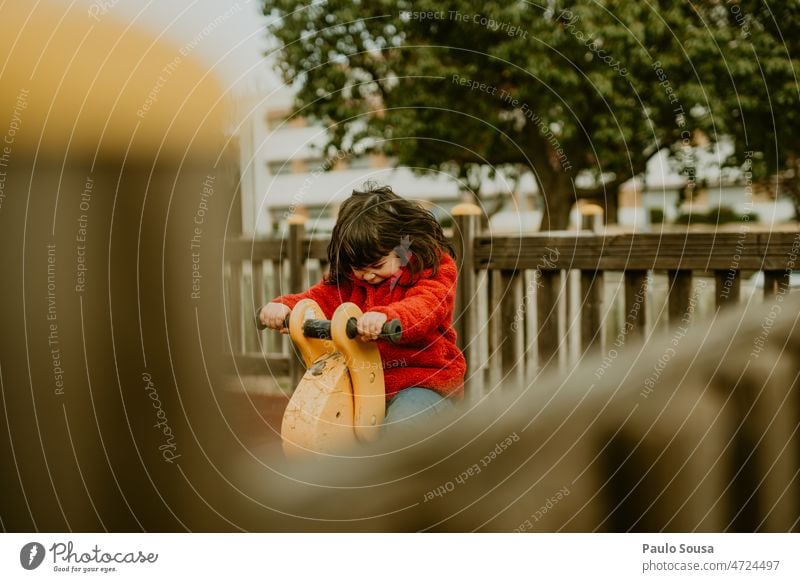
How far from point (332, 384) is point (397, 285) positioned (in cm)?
17

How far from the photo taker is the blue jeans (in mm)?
936

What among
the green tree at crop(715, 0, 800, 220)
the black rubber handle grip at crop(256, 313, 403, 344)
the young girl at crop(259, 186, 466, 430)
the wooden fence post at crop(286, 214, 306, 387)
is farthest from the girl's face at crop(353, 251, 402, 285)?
the green tree at crop(715, 0, 800, 220)

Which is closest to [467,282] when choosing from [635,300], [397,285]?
[635,300]

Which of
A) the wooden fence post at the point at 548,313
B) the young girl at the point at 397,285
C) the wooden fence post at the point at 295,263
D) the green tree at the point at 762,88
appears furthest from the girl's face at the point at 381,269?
the green tree at the point at 762,88

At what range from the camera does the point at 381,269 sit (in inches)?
38.2

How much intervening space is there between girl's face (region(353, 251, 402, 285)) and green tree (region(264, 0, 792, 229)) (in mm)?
237

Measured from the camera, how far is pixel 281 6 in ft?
3.55

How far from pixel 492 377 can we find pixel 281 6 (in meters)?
0.72

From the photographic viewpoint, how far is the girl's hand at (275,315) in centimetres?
93

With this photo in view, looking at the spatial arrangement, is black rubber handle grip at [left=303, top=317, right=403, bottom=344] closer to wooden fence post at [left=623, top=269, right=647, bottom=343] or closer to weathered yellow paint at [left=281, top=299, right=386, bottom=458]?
weathered yellow paint at [left=281, top=299, right=386, bottom=458]

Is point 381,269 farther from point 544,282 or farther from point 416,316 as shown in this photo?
point 544,282
